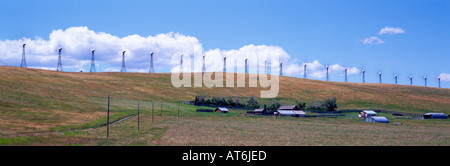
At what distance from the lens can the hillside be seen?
249 feet

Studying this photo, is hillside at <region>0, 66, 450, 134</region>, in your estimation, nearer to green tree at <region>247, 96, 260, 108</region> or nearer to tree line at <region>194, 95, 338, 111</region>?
tree line at <region>194, 95, 338, 111</region>

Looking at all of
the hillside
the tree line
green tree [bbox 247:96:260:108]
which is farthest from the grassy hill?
green tree [bbox 247:96:260:108]

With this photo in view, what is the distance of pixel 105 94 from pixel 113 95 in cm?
253

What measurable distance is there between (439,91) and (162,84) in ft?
431

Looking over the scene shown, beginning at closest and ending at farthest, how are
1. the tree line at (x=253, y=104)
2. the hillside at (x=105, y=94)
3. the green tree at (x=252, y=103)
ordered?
the hillside at (x=105, y=94), the tree line at (x=253, y=104), the green tree at (x=252, y=103)

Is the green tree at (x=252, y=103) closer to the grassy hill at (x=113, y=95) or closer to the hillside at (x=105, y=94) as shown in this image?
the grassy hill at (x=113, y=95)

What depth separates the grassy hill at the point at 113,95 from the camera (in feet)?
246

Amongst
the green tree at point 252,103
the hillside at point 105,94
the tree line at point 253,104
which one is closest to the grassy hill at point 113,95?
the hillside at point 105,94

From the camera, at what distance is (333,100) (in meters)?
125

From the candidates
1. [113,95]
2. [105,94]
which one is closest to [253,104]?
[113,95]

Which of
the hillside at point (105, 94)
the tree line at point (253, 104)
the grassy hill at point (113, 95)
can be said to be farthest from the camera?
the tree line at point (253, 104)

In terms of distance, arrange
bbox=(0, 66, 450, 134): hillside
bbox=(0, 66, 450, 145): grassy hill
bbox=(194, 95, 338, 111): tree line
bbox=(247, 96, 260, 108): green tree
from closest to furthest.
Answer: bbox=(0, 66, 450, 145): grassy hill
bbox=(0, 66, 450, 134): hillside
bbox=(194, 95, 338, 111): tree line
bbox=(247, 96, 260, 108): green tree
